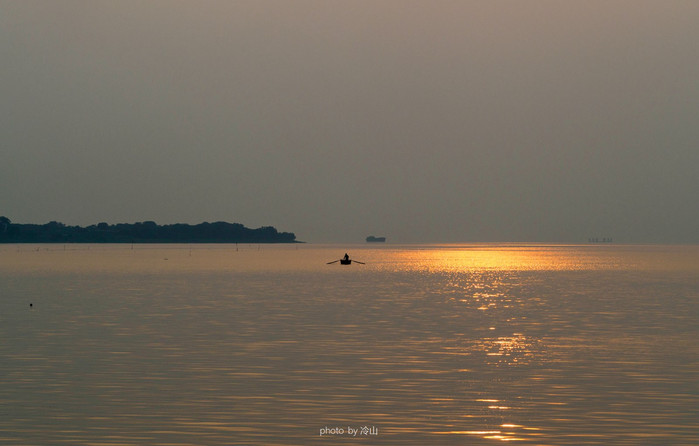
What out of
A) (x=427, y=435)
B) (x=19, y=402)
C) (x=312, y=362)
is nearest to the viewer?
(x=427, y=435)

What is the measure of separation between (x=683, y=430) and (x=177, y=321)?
38.4 meters

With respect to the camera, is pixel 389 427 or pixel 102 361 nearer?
pixel 389 427

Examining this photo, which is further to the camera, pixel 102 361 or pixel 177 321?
pixel 177 321

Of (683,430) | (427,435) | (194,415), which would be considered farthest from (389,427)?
(683,430)

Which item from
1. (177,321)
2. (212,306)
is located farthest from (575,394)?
(212,306)

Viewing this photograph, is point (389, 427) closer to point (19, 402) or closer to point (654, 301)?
point (19, 402)

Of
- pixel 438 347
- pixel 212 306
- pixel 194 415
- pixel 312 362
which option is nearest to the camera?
pixel 194 415

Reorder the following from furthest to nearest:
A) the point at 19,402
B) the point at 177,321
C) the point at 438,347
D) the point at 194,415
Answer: the point at 177,321, the point at 438,347, the point at 19,402, the point at 194,415

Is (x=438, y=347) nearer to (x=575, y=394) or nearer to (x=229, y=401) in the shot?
(x=575, y=394)

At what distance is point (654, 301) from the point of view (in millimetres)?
80562

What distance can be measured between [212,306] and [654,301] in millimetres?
35829

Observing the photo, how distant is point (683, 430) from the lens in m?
25.8

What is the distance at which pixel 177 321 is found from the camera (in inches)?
2329

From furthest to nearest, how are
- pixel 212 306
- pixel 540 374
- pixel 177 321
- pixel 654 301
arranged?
pixel 654 301 → pixel 212 306 → pixel 177 321 → pixel 540 374
